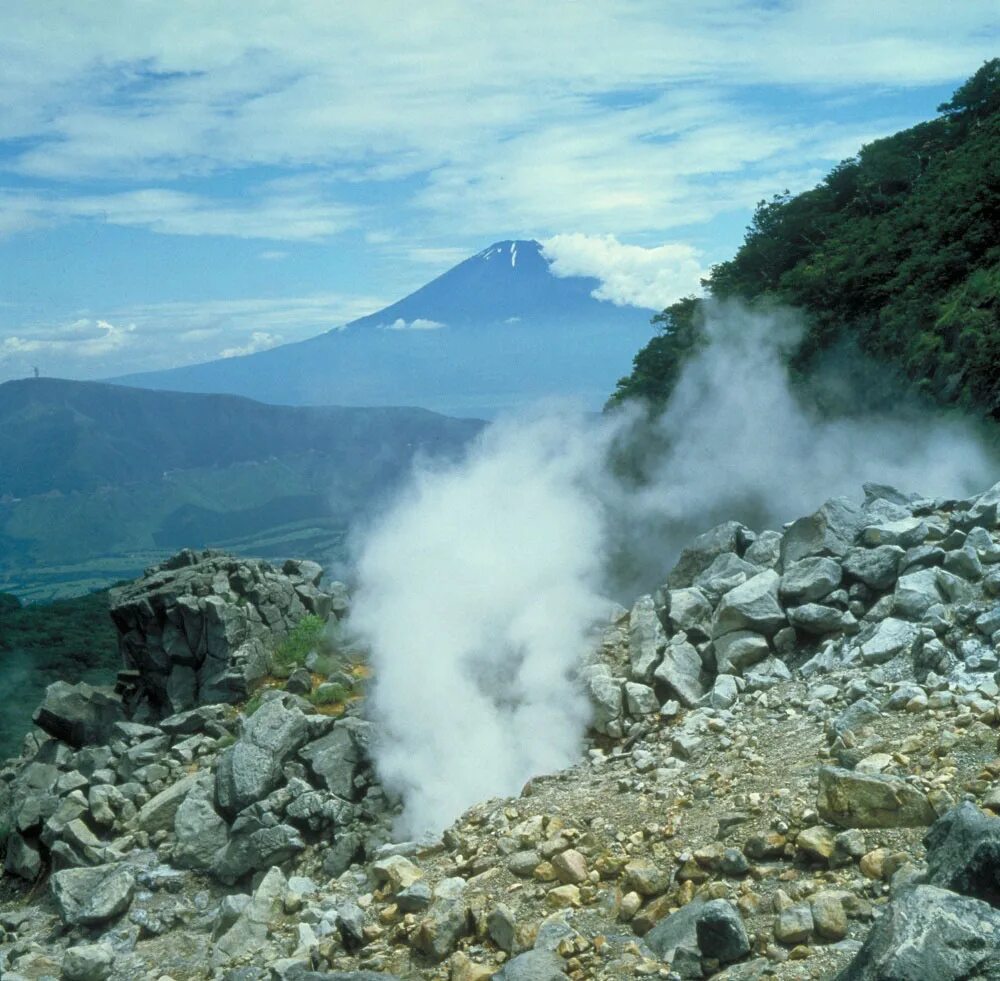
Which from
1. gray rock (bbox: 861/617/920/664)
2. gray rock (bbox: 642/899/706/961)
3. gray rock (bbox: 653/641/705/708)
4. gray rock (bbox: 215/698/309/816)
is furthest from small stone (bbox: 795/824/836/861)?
gray rock (bbox: 215/698/309/816)

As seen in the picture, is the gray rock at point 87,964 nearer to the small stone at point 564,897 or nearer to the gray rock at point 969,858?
the small stone at point 564,897

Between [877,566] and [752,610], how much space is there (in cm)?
154

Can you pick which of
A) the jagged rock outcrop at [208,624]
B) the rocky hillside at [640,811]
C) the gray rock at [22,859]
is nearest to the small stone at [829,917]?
the rocky hillside at [640,811]

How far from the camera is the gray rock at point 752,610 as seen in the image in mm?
10562

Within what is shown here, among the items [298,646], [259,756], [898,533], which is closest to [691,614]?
[898,533]

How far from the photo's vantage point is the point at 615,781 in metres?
8.41

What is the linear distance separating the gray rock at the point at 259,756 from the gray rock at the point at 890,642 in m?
6.32

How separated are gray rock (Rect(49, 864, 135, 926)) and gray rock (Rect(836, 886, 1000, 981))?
7.54 m

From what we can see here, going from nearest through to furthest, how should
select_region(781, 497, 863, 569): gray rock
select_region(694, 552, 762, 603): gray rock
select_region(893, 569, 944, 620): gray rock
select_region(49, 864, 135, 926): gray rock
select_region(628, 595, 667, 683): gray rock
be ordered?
select_region(49, 864, 135, 926): gray rock
select_region(893, 569, 944, 620): gray rock
select_region(628, 595, 667, 683): gray rock
select_region(781, 497, 863, 569): gray rock
select_region(694, 552, 762, 603): gray rock

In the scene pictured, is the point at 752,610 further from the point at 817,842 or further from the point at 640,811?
the point at 817,842

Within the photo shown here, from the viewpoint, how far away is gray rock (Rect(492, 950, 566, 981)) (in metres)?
5.52

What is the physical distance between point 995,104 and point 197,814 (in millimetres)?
41952

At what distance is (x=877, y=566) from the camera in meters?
10.6

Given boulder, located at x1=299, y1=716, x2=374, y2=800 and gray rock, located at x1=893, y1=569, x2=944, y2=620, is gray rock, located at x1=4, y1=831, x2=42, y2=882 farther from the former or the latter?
gray rock, located at x1=893, y1=569, x2=944, y2=620
